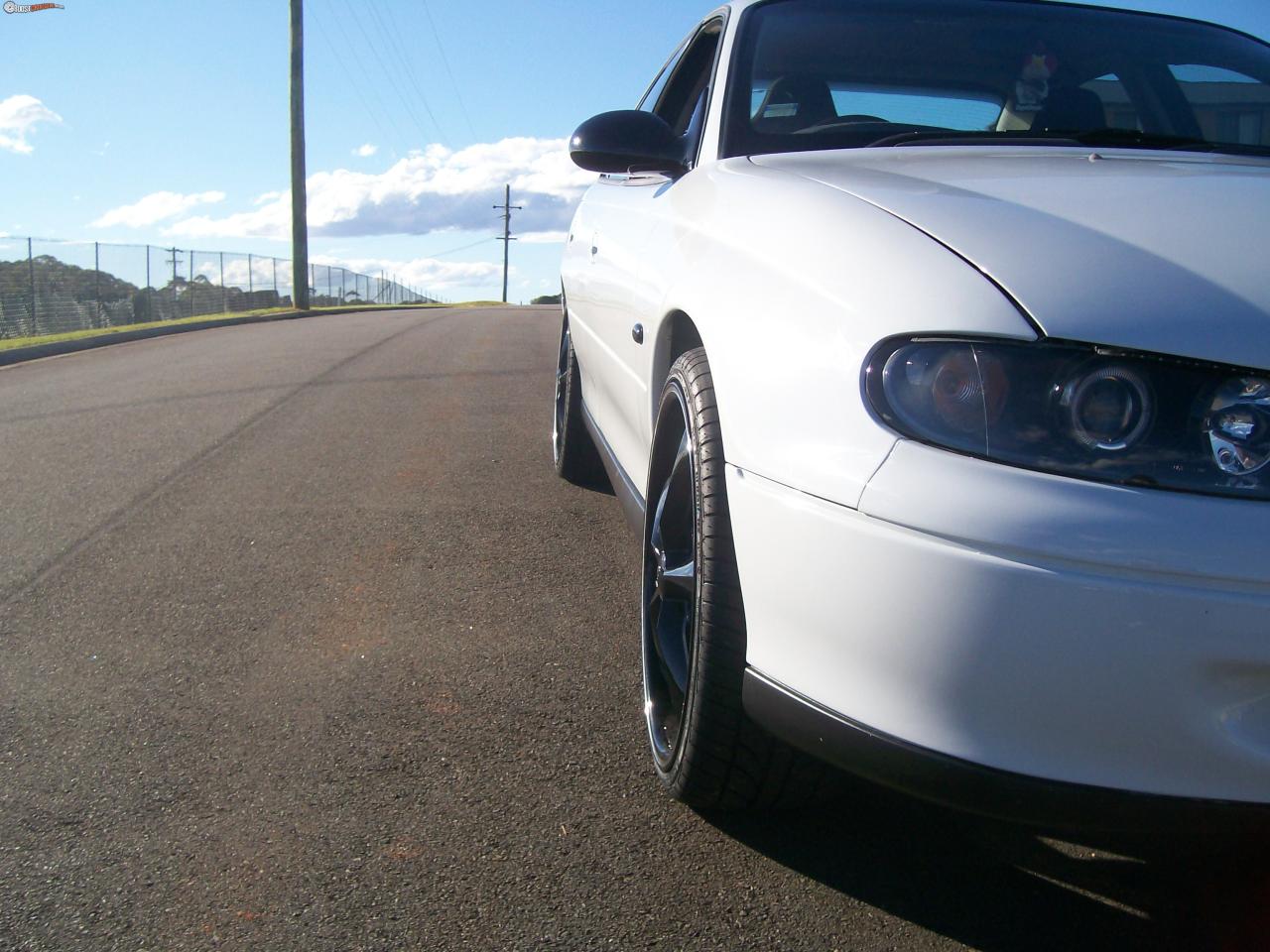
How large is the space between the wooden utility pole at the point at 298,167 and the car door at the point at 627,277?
23557mm

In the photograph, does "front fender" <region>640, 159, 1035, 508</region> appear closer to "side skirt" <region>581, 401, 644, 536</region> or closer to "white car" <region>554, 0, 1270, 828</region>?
"white car" <region>554, 0, 1270, 828</region>

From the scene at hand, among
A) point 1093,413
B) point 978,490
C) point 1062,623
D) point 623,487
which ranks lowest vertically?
point 623,487

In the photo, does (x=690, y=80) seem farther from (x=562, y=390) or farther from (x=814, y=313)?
(x=814, y=313)

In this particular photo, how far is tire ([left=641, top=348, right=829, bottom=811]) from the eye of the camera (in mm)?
1937

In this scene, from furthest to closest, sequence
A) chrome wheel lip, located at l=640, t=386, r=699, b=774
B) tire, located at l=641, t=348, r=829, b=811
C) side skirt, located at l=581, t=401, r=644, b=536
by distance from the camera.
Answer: side skirt, located at l=581, t=401, r=644, b=536 < chrome wheel lip, located at l=640, t=386, r=699, b=774 < tire, located at l=641, t=348, r=829, b=811

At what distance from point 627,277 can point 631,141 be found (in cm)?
36

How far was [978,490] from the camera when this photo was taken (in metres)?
1.50

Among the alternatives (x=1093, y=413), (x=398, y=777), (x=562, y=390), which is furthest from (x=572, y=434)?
(x=1093, y=413)

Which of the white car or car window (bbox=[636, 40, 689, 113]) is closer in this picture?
the white car

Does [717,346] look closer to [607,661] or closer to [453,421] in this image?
[607,661]

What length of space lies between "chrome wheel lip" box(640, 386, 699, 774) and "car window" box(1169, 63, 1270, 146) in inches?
73.2

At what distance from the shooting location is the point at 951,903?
6.57ft

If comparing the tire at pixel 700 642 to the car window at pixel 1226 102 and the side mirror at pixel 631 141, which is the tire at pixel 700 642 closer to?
the side mirror at pixel 631 141

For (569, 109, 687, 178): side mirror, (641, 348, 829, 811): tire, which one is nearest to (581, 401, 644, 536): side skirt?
(641, 348, 829, 811): tire
